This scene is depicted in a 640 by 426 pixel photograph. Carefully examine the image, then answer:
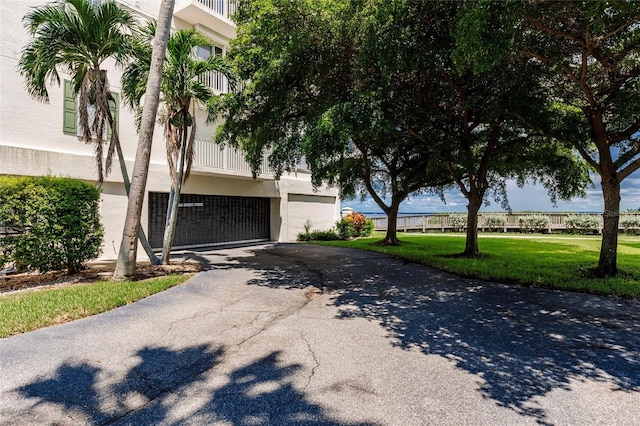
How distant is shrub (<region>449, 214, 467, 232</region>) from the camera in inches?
1092

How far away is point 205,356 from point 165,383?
65 centimetres

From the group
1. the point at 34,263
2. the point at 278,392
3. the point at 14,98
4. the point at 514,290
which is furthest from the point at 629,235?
the point at 14,98

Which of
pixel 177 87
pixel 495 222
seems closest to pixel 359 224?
pixel 495 222

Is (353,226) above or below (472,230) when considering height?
below

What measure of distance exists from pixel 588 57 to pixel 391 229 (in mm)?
10705

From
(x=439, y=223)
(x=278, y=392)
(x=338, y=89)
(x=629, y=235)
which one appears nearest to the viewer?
(x=278, y=392)

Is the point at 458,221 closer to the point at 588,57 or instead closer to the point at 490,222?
the point at 490,222

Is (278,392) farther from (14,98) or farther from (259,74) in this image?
(14,98)

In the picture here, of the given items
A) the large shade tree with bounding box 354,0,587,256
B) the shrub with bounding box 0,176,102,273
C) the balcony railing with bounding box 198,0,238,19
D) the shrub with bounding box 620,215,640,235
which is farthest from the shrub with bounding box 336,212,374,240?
the shrub with bounding box 620,215,640,235

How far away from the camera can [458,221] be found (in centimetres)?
2797

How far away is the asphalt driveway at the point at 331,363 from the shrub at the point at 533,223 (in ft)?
68.9

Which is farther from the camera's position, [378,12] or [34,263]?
[34,263]

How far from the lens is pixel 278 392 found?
130 inches

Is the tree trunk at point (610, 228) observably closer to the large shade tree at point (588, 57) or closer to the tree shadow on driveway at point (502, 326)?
the large shade tree at point (588, 57)
